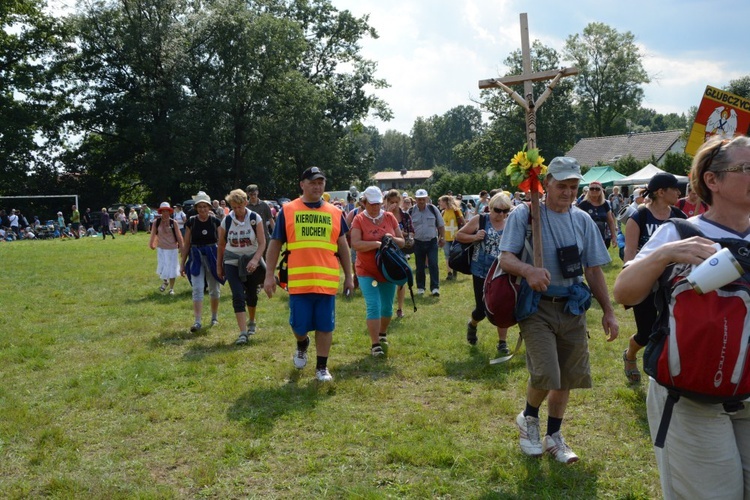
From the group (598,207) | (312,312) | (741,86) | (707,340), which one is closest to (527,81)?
(707,340)

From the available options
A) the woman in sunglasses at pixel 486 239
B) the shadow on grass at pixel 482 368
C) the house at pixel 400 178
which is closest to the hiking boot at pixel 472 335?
the woman in sunglasses at pixel 486 239

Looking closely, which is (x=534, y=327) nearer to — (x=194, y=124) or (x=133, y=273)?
(x=133, y=273)

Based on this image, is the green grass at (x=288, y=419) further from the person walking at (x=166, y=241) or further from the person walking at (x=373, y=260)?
the person walking at (x=166, y=241)

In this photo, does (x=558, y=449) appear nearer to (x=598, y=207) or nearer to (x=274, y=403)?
(x=274, y=403)

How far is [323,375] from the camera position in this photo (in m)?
6.61

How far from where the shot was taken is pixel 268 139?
44969 mm

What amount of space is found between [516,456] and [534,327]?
1.03m

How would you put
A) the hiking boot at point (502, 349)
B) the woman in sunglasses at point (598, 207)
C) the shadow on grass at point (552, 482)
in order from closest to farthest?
the shadow on grass at point (552, 482) < the hiking boot at point (502, 349) < the woman in sunglasses at point (598, 207)

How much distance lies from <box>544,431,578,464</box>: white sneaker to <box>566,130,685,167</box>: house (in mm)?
57118

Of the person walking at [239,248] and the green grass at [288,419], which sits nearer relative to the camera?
the green grass at [288,419]

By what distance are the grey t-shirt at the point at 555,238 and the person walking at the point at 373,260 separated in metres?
3.38

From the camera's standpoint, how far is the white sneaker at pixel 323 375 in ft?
21.6

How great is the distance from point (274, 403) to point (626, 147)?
6051 centimetres

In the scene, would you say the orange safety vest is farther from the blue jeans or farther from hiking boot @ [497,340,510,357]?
the blue jeans
